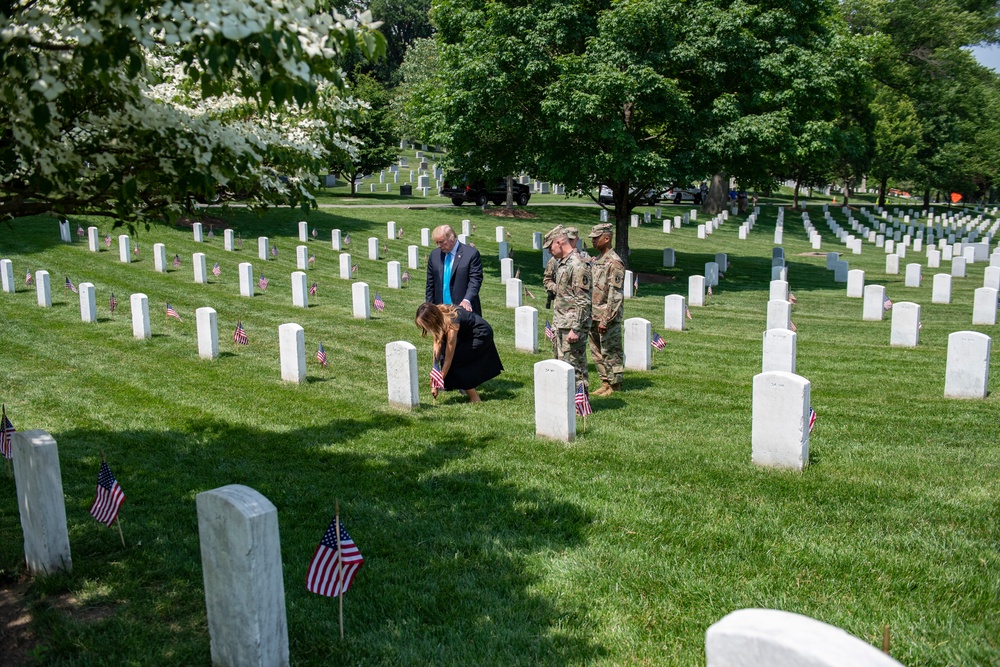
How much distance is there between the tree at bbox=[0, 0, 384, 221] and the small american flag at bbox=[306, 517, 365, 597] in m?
2.47

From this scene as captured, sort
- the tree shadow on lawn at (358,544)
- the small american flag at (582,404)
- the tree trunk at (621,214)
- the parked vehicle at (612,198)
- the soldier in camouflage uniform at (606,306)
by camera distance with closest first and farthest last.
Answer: the tree shadow on lawn at (358,544) → the small american flag at (582,404) → the soldier in camouflage uniform at (606,306) → the tree trunk at (621,214) → the parked vehicle at (612,198)

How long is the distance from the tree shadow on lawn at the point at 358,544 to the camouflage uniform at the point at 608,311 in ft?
8.49

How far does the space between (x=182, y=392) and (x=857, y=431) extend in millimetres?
8522

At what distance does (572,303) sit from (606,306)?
693mm

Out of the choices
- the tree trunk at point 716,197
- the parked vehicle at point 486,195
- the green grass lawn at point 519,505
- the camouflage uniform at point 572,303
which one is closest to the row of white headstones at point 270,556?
the green grass lawn at point 519,505

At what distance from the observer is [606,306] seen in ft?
34.5

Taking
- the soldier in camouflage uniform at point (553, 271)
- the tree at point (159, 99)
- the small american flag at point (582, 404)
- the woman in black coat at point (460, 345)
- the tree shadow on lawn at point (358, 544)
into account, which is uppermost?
the tree at point (159, 99)

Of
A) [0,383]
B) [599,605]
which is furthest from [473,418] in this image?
[0,383]

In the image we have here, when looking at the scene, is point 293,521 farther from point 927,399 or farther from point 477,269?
point 927,399

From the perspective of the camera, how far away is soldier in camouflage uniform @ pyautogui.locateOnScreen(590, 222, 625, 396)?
10398 millimetres

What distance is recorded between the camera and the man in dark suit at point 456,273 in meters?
10.4

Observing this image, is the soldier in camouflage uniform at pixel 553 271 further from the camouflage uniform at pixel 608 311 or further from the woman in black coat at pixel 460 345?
the woman in black coat at pixel 460 345

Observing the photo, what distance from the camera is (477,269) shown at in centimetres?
1050

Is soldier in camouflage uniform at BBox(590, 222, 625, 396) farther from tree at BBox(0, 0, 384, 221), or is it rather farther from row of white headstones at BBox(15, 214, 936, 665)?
tree at BBox(0, 0, 384, 221)
